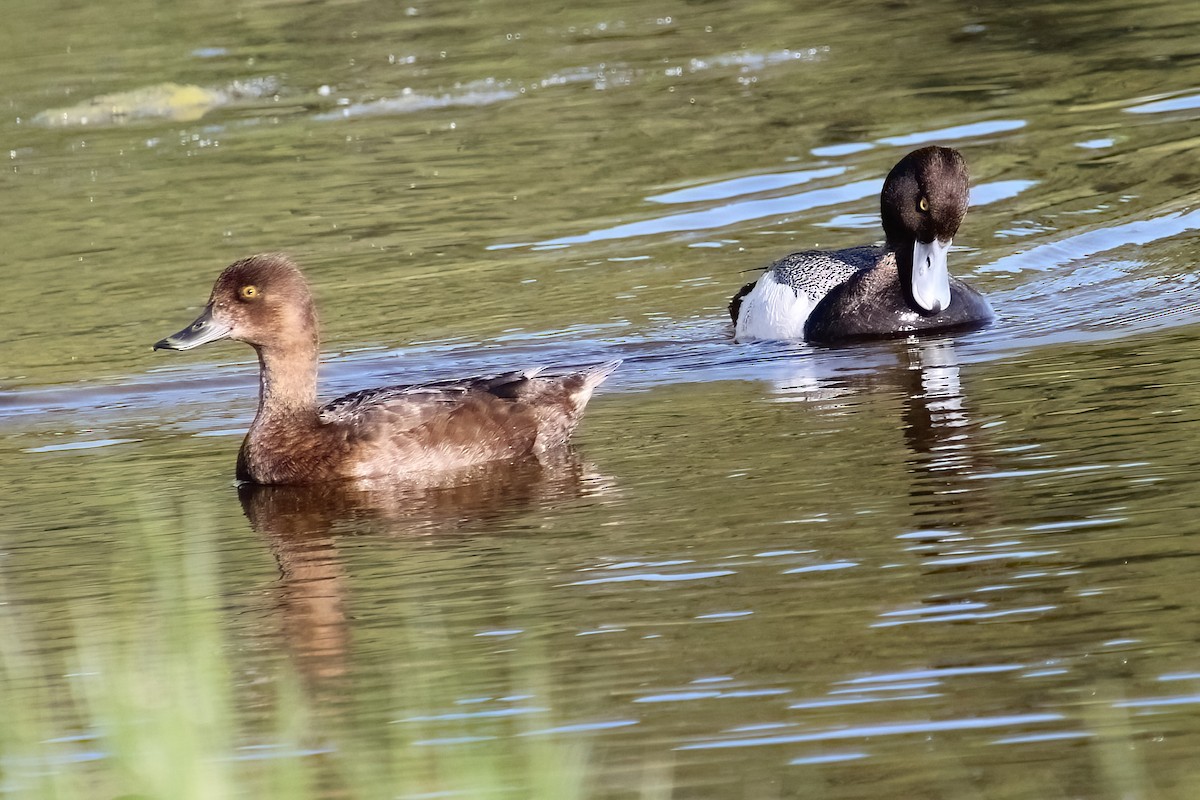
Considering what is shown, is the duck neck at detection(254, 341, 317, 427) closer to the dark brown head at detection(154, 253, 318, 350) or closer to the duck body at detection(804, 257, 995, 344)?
the dark brown head at detection(154, 253, 318, 350)

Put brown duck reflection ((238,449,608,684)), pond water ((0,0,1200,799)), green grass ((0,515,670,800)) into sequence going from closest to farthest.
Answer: green grass ((0,515,670,800)), pond water ((0,0,1200,799)), brown duck reflection ((238,449,608,684))

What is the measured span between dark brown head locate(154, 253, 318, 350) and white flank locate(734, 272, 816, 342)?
3428 mm

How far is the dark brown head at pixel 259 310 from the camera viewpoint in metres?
10.1

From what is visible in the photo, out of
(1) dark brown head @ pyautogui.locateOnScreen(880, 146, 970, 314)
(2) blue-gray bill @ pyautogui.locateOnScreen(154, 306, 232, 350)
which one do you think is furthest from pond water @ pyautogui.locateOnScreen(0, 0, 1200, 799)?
(2) blue-gray bill @ pyautogui.locateOnScreen(154, 306, 232, 350)

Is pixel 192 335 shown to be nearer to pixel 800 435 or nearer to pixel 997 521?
pixel 800 435

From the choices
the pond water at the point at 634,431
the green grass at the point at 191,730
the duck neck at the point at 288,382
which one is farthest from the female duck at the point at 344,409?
the green grass at the point at 191,730

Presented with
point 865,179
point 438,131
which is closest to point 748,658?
point 865,179

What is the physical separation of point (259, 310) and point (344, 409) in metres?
0.69

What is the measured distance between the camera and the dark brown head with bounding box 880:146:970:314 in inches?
484

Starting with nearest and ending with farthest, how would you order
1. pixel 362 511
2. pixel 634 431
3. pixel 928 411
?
pixel 362 511
pixel 928 411
pixel 634 431

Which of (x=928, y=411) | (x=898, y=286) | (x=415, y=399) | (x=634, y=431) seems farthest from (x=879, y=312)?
(x=415, y=399)

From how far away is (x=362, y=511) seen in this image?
9.12m

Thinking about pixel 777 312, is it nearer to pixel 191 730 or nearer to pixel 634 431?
pixel 634 431

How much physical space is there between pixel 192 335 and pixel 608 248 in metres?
5.64
